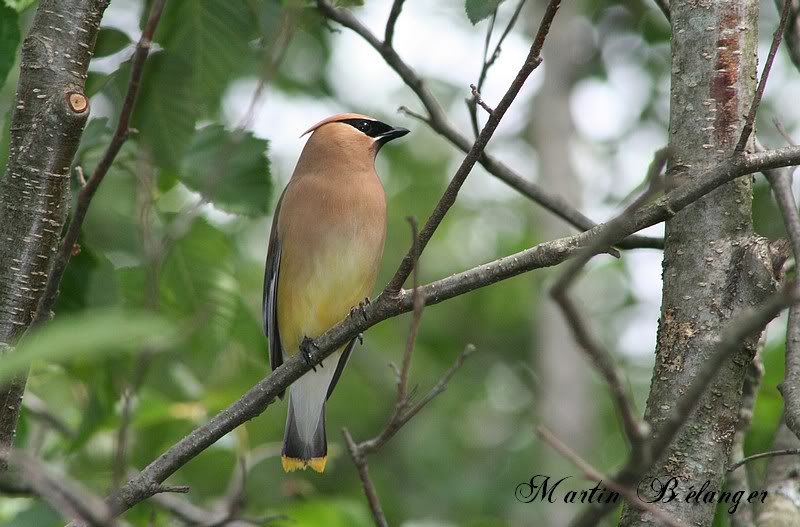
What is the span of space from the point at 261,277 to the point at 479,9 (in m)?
5.91

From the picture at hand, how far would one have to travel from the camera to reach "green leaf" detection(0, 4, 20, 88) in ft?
8.82

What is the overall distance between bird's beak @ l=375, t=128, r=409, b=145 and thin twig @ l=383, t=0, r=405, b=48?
141cm

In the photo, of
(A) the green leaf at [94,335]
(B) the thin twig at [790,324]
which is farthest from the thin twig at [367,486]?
(A) the green leaf at [94,335]

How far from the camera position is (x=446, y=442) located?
25.5 feet

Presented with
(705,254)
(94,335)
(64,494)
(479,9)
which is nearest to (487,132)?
(479,9)

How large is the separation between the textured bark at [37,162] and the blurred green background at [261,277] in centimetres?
19

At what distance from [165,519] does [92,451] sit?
1.66 feet

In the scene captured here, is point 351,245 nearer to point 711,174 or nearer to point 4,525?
point 4,525

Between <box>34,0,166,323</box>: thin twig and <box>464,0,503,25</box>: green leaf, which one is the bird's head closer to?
<box>464,0,503,25</box>: green leaf

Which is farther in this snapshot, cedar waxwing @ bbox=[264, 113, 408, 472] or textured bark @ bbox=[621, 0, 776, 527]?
cedar waxwing @ bbox=[264, 113, 408, 472]

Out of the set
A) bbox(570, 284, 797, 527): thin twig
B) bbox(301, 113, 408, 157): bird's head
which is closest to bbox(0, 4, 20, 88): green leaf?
bbox(570, 284, 797, 527): thin twig

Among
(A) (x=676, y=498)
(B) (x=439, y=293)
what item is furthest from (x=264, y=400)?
(A) (x=676, y=498)

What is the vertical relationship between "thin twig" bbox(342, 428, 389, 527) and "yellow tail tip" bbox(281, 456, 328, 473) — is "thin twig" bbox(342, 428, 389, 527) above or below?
above

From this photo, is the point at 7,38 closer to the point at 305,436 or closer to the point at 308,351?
the point at 308,351
